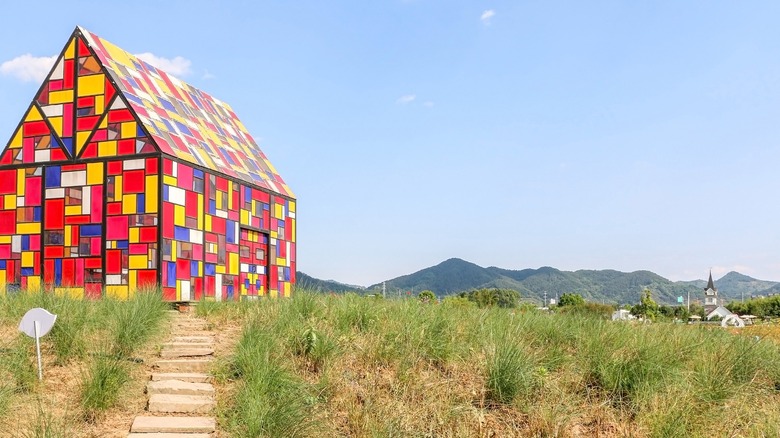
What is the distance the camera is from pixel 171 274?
15.3 metres

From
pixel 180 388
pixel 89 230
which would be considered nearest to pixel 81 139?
pixel 89 230

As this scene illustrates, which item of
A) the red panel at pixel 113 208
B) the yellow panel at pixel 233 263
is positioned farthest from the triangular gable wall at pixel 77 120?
the yellow panel at pixel 233 263

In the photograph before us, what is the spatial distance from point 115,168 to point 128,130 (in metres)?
0.94

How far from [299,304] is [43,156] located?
34.5ft

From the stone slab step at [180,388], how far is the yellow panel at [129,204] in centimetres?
860

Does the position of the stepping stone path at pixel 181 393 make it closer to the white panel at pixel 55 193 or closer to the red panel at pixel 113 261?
the red panel at pixel 113 261

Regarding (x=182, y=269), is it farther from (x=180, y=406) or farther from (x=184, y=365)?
(x=180, y=406)

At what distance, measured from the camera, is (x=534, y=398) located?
23.6 feet

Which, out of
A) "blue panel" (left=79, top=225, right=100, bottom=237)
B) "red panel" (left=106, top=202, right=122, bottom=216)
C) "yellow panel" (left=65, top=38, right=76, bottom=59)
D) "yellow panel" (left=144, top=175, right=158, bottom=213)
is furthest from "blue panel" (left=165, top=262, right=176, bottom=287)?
"yellow panel" (left=65, top=38, right=76, bottom=59)

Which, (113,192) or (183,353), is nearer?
(183,353)

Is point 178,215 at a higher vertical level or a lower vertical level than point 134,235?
higher

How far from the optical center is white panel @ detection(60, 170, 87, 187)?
627 inches

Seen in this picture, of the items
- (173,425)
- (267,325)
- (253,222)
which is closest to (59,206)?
(253,222)

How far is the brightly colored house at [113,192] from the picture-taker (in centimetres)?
1527
